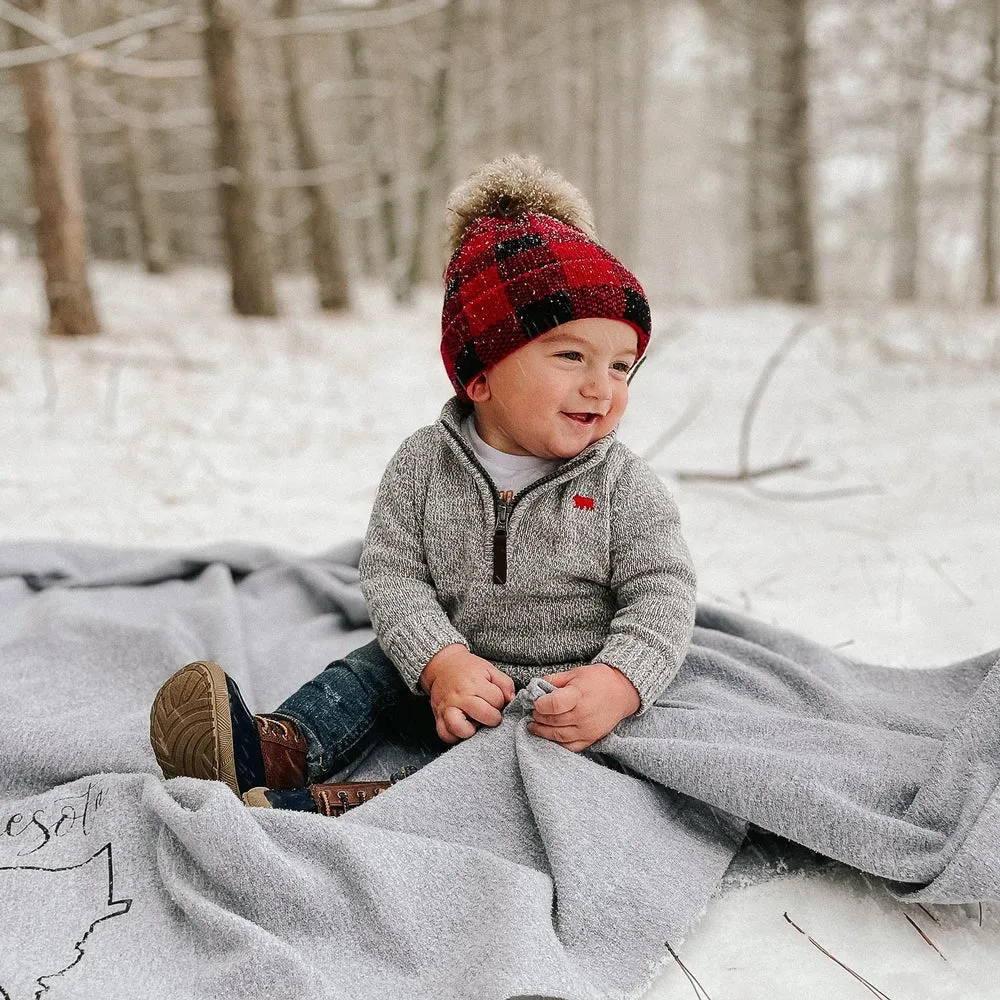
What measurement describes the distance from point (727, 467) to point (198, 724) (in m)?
3.14

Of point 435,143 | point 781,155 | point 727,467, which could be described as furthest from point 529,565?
point 781,155

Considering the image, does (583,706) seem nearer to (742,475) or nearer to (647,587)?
(647,587)

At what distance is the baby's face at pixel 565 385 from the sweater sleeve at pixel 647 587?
14 centimetres

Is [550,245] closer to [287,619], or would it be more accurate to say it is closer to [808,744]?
[808,744]

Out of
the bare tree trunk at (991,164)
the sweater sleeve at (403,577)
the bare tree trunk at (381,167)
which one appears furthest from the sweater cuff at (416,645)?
the bare tree trunk at (991,164)

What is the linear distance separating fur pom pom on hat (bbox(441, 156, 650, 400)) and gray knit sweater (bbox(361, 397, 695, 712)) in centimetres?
20

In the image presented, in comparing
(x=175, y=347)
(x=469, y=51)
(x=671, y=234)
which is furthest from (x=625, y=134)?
(x=175, y=347)

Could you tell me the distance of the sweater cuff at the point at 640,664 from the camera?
1.61 metres

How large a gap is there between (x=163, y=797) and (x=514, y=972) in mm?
609

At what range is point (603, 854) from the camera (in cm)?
142

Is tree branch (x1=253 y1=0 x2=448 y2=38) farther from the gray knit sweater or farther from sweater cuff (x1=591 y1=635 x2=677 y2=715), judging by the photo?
sweater cuff (x1=591 y1=635 x2=677 y2=715)

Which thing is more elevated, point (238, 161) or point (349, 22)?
point (349, 22)

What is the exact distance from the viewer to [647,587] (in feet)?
5.58

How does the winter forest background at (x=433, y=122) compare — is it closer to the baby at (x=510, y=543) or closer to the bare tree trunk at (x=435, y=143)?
the bare tree trunk at (x=435, y=143)
